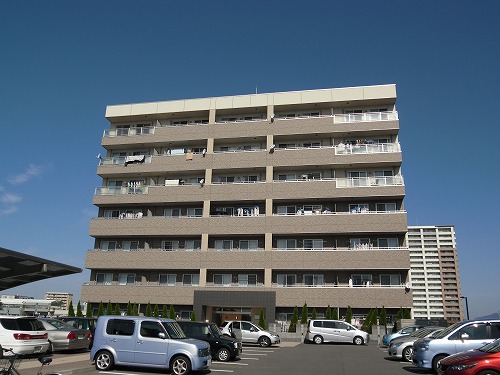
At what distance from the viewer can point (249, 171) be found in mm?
46094

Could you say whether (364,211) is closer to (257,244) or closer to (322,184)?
(322,184)

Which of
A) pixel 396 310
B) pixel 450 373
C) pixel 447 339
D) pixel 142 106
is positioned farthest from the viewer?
pixel 142 106

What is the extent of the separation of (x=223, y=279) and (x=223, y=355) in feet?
79.0

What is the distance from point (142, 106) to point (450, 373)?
44.3m

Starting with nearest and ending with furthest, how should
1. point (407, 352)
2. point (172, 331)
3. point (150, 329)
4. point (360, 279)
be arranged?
point (150, 329)
point (172, 331)
point (407, 352)
point (360, 279)

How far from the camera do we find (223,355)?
19.2 metres

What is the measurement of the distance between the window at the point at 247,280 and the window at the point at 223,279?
998 mm

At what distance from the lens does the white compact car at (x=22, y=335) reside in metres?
15.7

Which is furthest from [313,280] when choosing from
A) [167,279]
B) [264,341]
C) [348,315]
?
[167,279]

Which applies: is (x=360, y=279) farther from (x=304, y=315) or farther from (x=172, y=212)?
(x=172, y=212)

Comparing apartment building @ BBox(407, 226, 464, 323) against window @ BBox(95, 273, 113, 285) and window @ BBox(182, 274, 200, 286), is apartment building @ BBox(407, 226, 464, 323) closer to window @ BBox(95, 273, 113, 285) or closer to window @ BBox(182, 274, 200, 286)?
window @ BBox(182, 274, 200, 286)

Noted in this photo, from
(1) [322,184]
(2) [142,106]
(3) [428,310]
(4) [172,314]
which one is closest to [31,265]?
(4) [172,314]

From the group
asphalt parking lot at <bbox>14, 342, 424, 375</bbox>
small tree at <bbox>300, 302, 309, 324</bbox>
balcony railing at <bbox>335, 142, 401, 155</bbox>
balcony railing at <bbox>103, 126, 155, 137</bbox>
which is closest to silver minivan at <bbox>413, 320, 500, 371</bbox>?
asphalt parking lot at <bbox>14, 342, 424, 375</bbox>

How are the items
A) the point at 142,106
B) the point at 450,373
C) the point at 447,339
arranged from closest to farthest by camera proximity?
the point at 450,373
the point at 447,339
the point at 142,106
